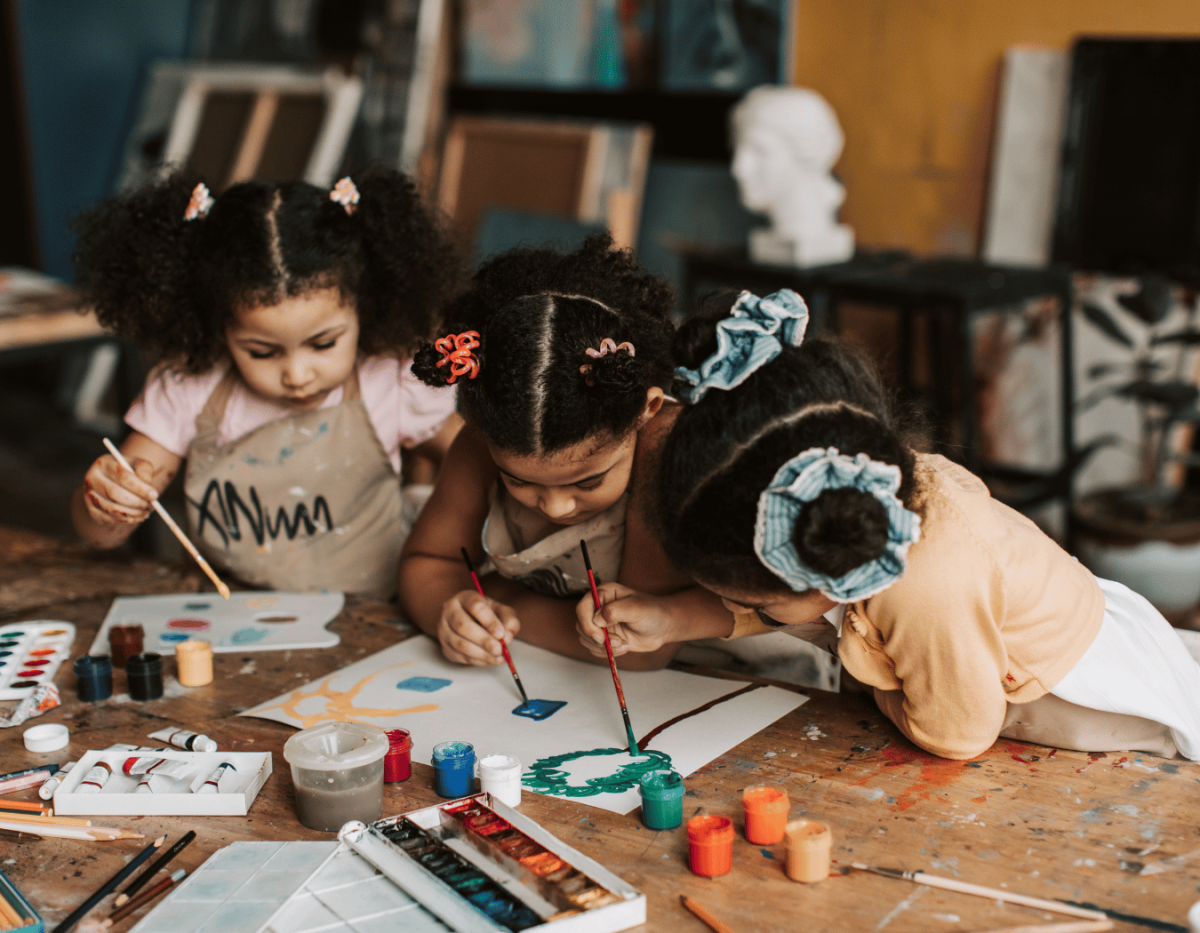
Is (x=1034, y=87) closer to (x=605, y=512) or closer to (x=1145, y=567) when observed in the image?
(x=1145, y=567)

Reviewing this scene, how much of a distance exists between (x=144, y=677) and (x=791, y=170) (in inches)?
94.0

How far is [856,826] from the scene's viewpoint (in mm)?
1061

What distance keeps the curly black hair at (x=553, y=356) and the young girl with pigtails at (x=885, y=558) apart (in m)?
0.08

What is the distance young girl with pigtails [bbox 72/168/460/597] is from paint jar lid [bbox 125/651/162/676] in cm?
27

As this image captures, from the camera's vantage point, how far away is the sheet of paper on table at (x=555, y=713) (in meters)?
1.21

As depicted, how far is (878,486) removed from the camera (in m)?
1.03

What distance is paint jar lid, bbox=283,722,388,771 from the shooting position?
3.53 feet

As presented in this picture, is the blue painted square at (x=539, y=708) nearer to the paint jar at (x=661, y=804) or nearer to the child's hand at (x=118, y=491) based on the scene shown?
the paint jar at (x=661, y=804)

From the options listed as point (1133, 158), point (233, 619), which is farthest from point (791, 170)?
point (233, 619)

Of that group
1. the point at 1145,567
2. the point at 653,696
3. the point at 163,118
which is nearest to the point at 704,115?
the point at 1145,567

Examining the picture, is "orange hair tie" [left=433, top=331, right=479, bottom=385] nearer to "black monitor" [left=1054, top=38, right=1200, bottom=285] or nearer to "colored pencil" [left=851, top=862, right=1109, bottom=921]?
"colored pencil" [left=851, top=862, right=1109, bottom=921]

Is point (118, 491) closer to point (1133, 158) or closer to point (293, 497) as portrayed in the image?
point (293, 497)

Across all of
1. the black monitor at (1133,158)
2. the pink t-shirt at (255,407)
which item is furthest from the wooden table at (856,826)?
the black monitor at (1133,158)

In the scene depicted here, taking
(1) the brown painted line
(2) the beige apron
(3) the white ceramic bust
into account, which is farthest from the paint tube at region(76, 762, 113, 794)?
(3) the white ceramic bust
